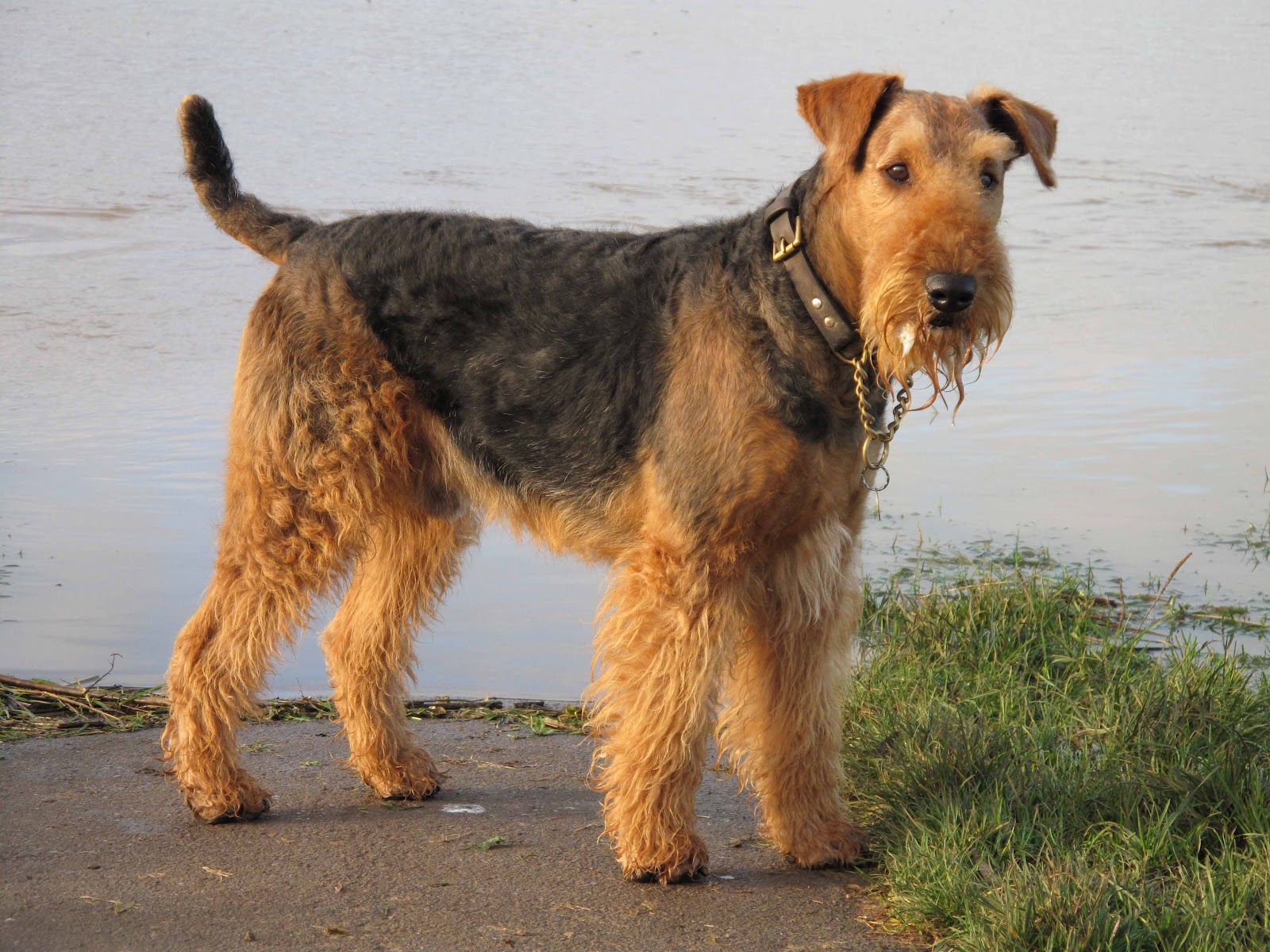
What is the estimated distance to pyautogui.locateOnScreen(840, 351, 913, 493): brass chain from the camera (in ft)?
11.1

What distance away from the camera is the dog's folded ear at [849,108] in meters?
3.36

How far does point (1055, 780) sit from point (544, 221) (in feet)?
24.1

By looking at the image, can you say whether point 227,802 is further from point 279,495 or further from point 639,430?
point 639,430

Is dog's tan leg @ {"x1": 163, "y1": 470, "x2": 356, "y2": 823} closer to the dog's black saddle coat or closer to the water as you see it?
the dog's black saddle coat

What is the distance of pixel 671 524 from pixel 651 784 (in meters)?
0.69

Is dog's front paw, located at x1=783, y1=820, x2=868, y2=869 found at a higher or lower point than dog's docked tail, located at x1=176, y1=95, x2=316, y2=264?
lower

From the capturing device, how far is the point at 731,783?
439cm

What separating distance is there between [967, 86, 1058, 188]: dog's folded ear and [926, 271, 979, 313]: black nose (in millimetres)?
681

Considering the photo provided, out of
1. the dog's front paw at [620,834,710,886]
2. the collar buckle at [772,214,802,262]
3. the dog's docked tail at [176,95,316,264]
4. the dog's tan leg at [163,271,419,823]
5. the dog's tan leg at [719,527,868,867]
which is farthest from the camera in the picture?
the dog's docked tail at [176,95,316,264]

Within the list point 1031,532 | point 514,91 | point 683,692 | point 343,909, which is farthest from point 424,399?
point 514,91

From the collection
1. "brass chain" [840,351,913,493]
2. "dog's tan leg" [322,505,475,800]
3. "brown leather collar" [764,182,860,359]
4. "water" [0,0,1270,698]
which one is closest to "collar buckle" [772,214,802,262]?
"brown leather collar" [764,182,860,359]

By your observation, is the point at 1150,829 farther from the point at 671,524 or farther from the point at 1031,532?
the point at 1031,532

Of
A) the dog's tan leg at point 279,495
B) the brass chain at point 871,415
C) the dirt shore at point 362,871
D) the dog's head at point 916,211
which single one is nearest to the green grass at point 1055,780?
the dirt shore at point 362,871

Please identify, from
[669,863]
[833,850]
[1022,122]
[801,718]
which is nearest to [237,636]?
[669,863]
